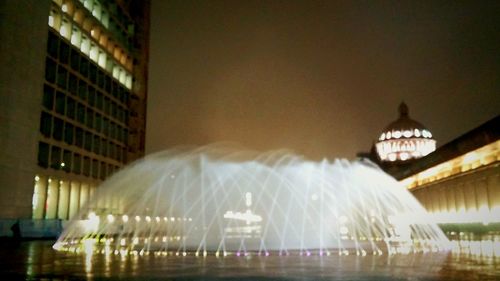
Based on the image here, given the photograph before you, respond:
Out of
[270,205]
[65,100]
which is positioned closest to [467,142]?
[270,205]

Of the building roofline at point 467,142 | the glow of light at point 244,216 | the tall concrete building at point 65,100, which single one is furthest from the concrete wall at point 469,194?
the tall concrete building at point 65,100

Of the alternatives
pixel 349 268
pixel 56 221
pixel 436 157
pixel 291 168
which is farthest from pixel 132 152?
pixel 349 268

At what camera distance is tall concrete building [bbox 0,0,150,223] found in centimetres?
5203

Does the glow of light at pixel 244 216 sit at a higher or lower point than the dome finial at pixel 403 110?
lower

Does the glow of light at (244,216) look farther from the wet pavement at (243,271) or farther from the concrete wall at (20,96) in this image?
the wet pavement at (243,271)

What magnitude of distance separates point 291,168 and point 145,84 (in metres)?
68.8

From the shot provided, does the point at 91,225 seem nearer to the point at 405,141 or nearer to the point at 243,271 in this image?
the point at 243,271

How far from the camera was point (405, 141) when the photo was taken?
14200 cm

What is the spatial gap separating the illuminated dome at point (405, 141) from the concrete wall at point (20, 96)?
108256 millimetres

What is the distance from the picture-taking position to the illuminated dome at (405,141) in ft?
460

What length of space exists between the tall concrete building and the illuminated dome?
79481mm

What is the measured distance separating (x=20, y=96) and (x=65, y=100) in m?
11.5

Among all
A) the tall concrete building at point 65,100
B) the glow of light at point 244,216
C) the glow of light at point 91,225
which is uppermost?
the tall concrete building at point 65,100

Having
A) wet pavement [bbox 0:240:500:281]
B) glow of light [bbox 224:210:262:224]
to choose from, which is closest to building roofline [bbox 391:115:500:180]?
wet pavement [bbox 0:240:500:281]
